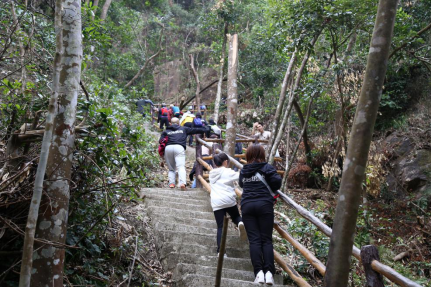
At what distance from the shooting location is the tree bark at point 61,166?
288cm

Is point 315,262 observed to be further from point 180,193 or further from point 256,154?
point 180,193

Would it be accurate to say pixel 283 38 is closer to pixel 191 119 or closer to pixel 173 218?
pixel 191 119

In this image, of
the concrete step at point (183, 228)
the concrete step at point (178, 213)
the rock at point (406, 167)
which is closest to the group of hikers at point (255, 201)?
the concrete step at point (183, 228)

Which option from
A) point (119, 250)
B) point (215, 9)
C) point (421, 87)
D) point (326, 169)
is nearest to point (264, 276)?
point (119, 250)

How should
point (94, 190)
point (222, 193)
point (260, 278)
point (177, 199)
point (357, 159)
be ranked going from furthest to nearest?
point (177, 199) → point (222, 193) → point (260, 278) → point (94, 190) → point (357, 159)

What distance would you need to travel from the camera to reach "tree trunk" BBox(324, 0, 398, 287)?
8.32ft

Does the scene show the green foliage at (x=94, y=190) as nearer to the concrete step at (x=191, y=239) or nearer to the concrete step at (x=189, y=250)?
the concrete step at (x=189, y=250)

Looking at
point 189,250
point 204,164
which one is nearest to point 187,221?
point 189,250

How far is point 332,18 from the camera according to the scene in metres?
7.35

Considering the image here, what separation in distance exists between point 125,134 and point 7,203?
57.6 inches

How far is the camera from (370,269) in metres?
3.02

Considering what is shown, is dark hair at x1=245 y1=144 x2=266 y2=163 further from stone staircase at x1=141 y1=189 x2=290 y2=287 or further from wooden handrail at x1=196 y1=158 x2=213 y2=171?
wooden handrail at x1=196 y1=158 x2=213 y2=171

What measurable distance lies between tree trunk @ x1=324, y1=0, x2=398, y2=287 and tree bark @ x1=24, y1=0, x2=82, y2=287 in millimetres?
2082

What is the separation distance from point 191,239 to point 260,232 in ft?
4.19
